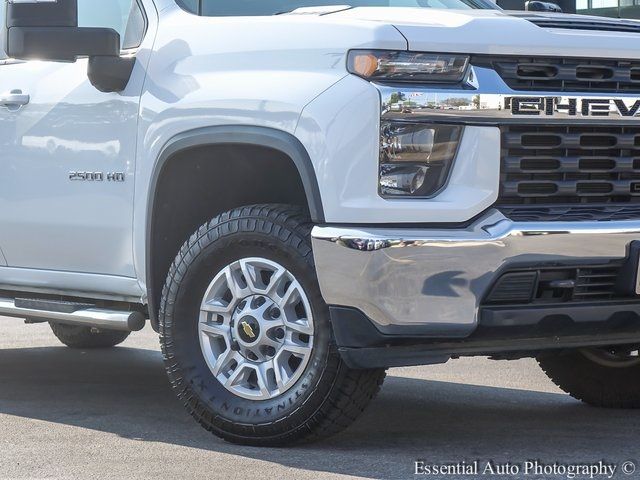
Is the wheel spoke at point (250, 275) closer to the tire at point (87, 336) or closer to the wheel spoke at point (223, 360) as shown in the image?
the wheel spoke at point (223, 360)

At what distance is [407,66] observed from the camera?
179 inches

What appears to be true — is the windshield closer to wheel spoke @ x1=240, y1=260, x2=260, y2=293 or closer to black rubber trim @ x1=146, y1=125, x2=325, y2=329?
black rubber trim @ x1=146, y1=125, x2=325, y2=329

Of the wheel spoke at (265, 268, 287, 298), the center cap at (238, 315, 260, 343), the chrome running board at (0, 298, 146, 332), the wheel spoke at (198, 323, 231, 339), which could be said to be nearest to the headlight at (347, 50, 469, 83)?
the wheel spoke at (265, 268, 287, 298)

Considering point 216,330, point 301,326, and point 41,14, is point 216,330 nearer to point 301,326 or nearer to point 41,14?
point 301,326

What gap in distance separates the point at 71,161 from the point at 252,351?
1225mm

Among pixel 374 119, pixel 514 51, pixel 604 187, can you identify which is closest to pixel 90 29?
pixel 374 119

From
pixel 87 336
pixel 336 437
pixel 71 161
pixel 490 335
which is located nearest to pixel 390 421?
pixel 336 437

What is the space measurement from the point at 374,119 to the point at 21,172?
76.7 inches

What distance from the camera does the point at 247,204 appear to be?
5.32 metres

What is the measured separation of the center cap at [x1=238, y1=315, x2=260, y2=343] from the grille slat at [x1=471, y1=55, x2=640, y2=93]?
3.93 feet

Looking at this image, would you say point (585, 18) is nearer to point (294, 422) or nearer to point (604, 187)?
point (604, 187)

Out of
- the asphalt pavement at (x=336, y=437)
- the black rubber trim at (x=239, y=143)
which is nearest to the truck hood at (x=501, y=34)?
the black rubber trim at (x=239, y=143)

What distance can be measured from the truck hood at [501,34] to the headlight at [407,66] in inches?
1.3

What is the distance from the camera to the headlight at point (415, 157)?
452 centimetres
